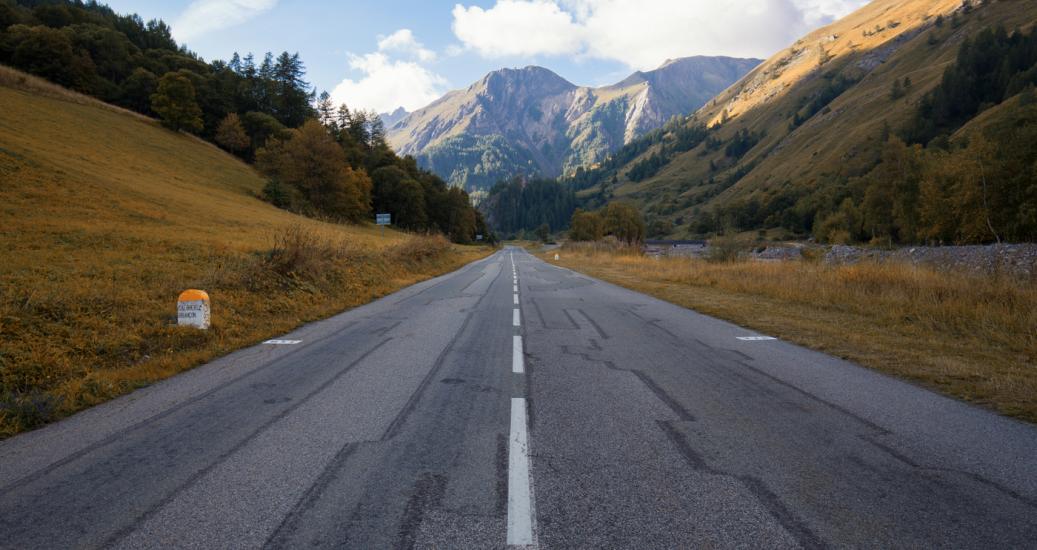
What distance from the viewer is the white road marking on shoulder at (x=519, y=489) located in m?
2.45

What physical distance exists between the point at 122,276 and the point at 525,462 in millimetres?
11214

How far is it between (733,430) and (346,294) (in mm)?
11894

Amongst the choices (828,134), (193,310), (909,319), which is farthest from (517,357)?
(828,134)

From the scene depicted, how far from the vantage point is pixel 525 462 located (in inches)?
130

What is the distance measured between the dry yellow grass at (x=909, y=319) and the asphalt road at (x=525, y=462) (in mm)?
798

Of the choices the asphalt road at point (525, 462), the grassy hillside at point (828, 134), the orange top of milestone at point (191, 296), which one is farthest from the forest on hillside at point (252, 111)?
the grassy hillside at point (828, 134)

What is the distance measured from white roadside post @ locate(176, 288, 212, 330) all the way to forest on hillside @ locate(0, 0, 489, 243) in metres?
40.6

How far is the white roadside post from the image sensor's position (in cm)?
775

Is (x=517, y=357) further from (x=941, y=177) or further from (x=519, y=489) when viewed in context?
(x=941, y=177)

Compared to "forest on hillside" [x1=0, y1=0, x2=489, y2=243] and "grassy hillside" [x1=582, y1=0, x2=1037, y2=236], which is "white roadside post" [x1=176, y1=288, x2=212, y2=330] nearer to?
"forest on hillside" [x1=0, y1=0, x2=489, y2=243]

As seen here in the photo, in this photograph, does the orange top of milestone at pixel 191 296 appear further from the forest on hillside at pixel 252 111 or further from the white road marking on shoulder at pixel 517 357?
the forest on hillside at pixel 252 111

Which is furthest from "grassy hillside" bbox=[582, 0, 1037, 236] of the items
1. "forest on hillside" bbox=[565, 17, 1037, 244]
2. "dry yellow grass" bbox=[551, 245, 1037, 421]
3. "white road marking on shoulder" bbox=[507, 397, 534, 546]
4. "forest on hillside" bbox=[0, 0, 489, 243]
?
"white road marking on shoulder" bbox=[507, 397, 534, 546]

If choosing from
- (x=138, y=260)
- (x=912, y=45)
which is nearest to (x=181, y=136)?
(x=138, y=260)

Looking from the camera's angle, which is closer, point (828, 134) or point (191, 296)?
point (191, 296)
